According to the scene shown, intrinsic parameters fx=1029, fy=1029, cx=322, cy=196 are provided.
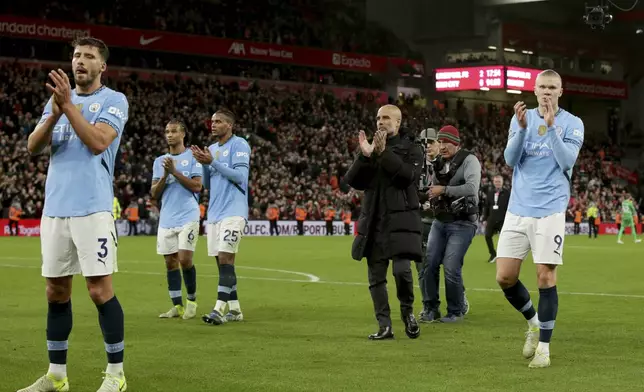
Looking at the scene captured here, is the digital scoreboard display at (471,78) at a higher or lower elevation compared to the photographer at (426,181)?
→ higher

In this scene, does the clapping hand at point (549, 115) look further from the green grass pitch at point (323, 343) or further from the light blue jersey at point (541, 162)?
the green grass pitch at point (323, 343)

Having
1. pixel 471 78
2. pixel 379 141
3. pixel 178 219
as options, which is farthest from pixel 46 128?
pixel 471 78

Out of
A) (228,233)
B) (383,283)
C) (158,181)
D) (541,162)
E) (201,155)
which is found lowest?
(383,283)

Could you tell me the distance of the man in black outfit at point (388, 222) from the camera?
426 inches

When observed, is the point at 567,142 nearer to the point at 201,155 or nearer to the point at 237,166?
the point at 201,155

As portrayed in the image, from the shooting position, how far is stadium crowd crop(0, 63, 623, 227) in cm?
4216

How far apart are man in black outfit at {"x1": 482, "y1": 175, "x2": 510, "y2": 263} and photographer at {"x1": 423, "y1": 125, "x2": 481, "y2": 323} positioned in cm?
1294

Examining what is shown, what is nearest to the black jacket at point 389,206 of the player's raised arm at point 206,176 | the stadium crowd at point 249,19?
the player's raised arm at point 206,176

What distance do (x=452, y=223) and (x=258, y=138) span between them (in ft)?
128

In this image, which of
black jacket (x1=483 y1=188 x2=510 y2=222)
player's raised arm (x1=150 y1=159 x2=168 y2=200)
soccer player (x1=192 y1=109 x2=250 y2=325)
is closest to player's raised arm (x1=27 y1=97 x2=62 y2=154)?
soccer player (x1=192 y1=109 x2=250 y2=325)

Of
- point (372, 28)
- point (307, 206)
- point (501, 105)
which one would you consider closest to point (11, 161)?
point (307, 206)

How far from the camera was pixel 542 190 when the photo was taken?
9.28 m

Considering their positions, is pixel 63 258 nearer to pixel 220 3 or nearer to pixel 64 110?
pixel 64 110

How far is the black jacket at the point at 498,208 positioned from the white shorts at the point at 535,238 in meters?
16.5
